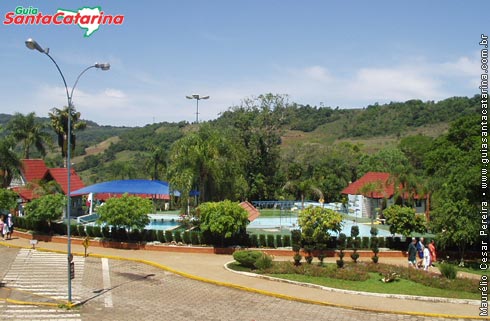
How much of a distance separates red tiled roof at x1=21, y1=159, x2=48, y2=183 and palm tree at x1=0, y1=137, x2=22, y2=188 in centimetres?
357

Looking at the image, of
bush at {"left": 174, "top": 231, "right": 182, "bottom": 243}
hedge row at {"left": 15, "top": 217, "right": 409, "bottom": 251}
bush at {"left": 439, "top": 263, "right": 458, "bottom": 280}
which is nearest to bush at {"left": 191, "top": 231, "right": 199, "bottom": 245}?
hedge row at {"left": 15, "top": 217, "right": 409, "bottom": 251}

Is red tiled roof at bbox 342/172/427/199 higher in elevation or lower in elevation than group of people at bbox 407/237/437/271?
higher

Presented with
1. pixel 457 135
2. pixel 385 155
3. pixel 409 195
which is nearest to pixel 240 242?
pixel 409 195

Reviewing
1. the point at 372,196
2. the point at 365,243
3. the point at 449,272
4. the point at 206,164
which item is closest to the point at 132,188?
the point at 206,164

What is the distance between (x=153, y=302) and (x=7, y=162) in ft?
91.7

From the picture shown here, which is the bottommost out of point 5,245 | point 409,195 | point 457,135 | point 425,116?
point 5,245

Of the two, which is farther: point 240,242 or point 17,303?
point 240,242

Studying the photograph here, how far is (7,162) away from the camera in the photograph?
1580 inches

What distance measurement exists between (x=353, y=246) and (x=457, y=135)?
73.4 ft

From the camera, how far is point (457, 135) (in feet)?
145

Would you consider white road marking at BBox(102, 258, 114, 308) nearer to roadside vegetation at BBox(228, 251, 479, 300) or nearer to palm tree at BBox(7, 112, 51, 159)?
roadside vegetation at BBox(228, 251, 479, 300)

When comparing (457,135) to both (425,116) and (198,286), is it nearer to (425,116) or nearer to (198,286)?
(198,286)

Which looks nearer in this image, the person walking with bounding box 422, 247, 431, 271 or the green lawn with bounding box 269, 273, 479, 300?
the green lawn with bounding box 269, 273, 479, 300

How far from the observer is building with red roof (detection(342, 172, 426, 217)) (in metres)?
43.4
